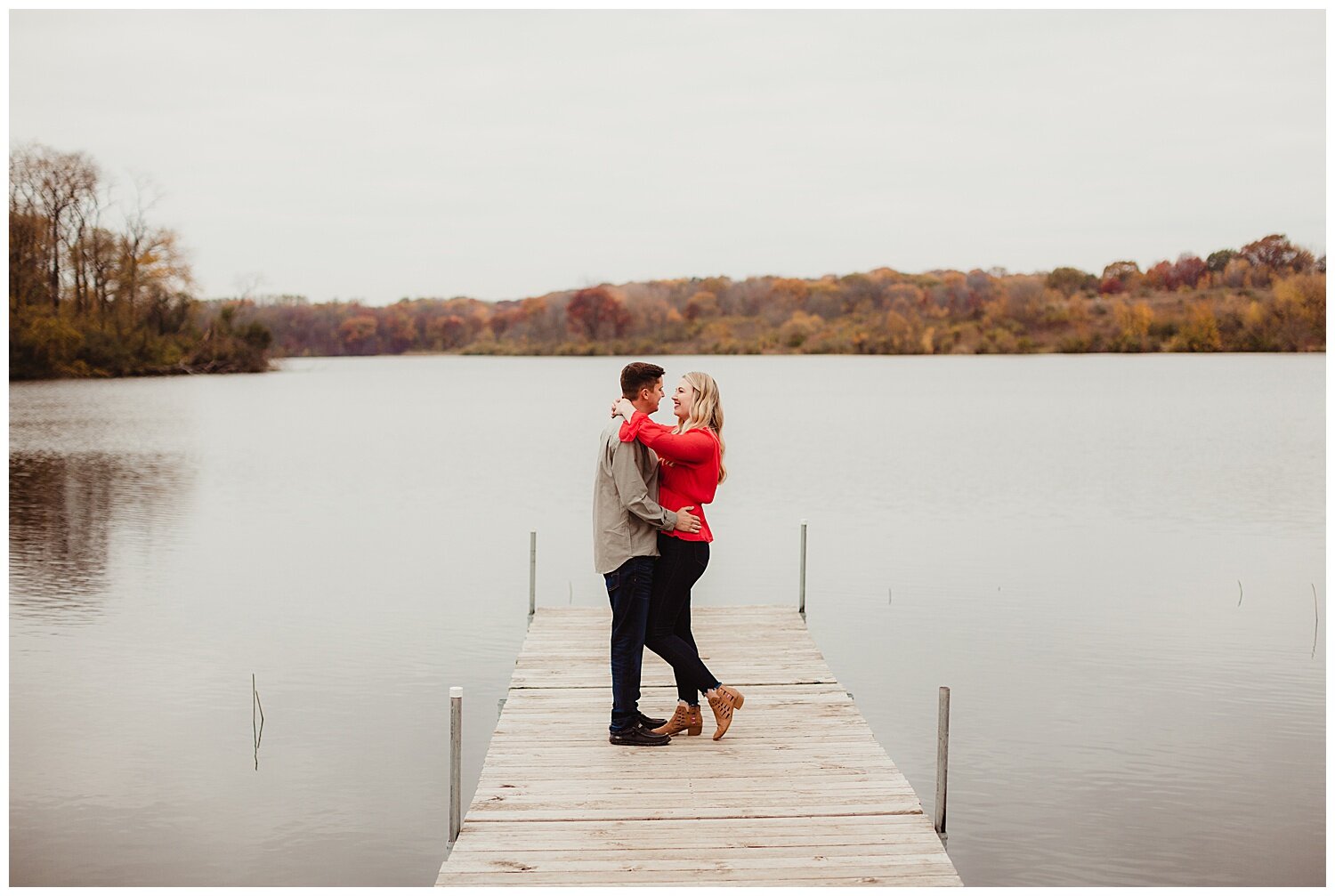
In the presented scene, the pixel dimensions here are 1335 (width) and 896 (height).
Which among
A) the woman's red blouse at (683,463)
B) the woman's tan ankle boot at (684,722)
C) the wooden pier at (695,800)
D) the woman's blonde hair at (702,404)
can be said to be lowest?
the wooden pier at (695,800)

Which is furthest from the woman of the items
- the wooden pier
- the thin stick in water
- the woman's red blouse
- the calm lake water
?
the thin stick in water

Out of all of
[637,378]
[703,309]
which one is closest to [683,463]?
[637,378]

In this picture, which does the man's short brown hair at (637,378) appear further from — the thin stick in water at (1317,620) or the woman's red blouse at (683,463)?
the thin stick in water at (1317,620)

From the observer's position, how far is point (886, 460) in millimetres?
26531

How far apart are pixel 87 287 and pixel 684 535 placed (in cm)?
5720

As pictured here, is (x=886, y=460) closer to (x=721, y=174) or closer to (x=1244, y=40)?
(x=1244, y=40)

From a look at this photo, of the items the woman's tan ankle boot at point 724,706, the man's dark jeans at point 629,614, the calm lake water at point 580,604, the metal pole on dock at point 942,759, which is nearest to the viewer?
A: the metal pole on dock at point 942,759

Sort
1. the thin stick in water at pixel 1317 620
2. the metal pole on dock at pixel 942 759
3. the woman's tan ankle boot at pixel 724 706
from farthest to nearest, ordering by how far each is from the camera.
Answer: the thin stick in water at pixel 1317 620
the woman's tan ankle boot at pixel 724 706
the metal pole on dock at pixel 942 759

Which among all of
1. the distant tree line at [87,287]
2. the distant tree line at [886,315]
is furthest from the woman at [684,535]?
the distant tree line at [886,315]

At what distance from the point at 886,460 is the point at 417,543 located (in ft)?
41.5

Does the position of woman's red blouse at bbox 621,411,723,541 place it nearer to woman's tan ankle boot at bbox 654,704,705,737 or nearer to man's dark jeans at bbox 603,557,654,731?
man's dark jeans at bbox 603,557,654,731

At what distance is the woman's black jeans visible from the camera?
6.24 metres

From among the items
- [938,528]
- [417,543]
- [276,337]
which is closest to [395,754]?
[417,543]

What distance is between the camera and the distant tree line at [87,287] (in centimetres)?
5184
